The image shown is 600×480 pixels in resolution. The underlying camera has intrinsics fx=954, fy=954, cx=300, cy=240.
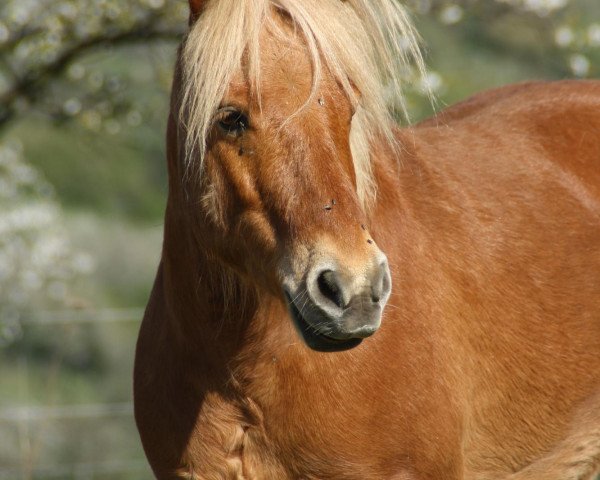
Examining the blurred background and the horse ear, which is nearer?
the horse ear

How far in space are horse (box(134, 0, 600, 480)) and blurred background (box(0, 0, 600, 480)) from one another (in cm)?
218

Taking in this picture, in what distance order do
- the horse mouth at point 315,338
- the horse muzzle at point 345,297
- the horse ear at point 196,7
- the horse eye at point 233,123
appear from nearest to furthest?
1. the horse muzzle at point 345,297
2. the horse mouth at point 315,338
3. the horse eye at point 233,123
4. the horse ear at point 196,7

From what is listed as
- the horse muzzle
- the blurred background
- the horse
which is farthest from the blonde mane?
the blurred background

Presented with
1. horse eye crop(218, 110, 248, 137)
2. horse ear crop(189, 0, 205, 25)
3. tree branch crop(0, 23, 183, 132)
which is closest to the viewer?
horse eye crop(218, 110, 248, 137)

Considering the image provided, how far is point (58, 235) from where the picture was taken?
9.44 meters

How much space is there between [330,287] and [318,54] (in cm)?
70

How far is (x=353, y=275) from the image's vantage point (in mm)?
2369

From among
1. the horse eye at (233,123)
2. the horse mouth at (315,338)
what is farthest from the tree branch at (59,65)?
the horse mouth at (315,338)

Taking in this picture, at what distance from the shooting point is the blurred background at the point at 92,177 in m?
6.82

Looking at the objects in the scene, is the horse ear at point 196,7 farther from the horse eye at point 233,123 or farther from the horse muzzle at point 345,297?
the horse muzzle at point 345,297

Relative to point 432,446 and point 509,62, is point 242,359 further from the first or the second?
point 509,62

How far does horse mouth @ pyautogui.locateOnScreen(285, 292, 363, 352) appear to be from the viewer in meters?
2.47

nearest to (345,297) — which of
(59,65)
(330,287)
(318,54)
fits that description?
(330,287)

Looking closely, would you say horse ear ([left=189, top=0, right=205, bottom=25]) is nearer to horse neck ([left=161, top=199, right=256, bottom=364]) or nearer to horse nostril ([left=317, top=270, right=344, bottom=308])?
horse neck ([left=161, top=199, right=256, bottom=364])
